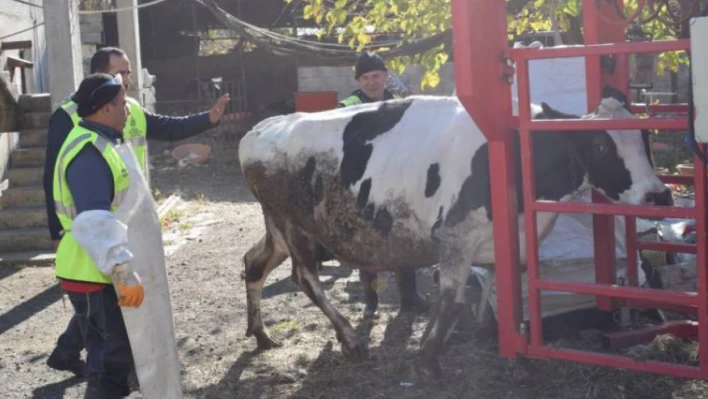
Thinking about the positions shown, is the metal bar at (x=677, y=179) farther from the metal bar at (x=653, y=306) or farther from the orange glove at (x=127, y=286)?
the orange glove at (x=127, y=286)

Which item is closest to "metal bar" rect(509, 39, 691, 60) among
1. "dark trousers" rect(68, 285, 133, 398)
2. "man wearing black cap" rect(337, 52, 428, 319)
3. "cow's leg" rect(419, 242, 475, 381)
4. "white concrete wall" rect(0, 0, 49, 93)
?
"cow's leg" rect(419, 242, 475, 381)

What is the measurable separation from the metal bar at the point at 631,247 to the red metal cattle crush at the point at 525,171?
51 cm

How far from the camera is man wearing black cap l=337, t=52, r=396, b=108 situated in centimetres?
781

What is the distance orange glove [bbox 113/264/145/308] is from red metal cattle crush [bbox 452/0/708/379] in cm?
189

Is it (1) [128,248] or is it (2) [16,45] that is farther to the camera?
(2) [16,45]

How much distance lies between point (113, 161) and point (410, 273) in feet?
11.0

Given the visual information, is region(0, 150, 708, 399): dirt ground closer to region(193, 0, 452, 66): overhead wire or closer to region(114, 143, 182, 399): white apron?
region(114, 143, 182, 399): white apron

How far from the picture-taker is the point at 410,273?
7.57 meters

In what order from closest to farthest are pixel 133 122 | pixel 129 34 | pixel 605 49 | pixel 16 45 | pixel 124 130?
pixel 605 49 → pixel 124 130 → pixel 133 122 → pixel 129 34 → pixel 16 45

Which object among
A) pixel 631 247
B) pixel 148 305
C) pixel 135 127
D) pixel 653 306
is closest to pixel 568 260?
pixel 631 247

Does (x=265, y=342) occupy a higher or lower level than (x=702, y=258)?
lower

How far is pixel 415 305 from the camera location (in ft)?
24.9

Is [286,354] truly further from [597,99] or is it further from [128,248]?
[597,99]

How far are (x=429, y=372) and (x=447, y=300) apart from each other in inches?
16.7
